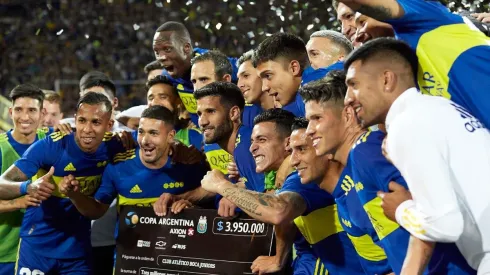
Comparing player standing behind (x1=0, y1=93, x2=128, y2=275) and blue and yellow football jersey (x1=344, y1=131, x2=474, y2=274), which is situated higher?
blue and yellow football jersey (x1=344, y1=131, x2=474, y2=274)

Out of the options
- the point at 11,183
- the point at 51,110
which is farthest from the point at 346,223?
the point at 51,110

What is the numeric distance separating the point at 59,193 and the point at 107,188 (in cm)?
45

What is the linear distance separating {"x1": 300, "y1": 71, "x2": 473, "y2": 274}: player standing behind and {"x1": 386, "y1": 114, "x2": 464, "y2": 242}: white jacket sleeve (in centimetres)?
32

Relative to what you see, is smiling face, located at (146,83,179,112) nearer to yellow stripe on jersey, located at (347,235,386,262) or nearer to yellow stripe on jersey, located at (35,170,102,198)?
yellow stripe on jersey, located at (35,170,102,198)

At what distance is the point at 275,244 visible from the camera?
4.25 m

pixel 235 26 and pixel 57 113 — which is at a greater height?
pixel 235 26

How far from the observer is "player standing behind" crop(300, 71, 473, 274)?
2.59 m

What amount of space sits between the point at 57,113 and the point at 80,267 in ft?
9.44

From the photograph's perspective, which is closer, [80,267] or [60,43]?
[80,267]

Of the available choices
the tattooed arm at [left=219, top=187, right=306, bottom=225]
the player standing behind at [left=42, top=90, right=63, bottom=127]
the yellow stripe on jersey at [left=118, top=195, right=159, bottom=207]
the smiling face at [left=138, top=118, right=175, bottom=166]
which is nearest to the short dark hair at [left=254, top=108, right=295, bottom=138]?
the tattooed arm at [left=219, top=187, right=306, bottom=225]

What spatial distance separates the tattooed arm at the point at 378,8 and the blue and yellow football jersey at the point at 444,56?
0.03 meters

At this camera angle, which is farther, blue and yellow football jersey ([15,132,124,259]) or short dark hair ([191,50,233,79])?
short dark hair ([191,50,233,79])

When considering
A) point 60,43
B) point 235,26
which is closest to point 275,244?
point 235,26

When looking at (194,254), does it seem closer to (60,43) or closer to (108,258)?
(108,258)
